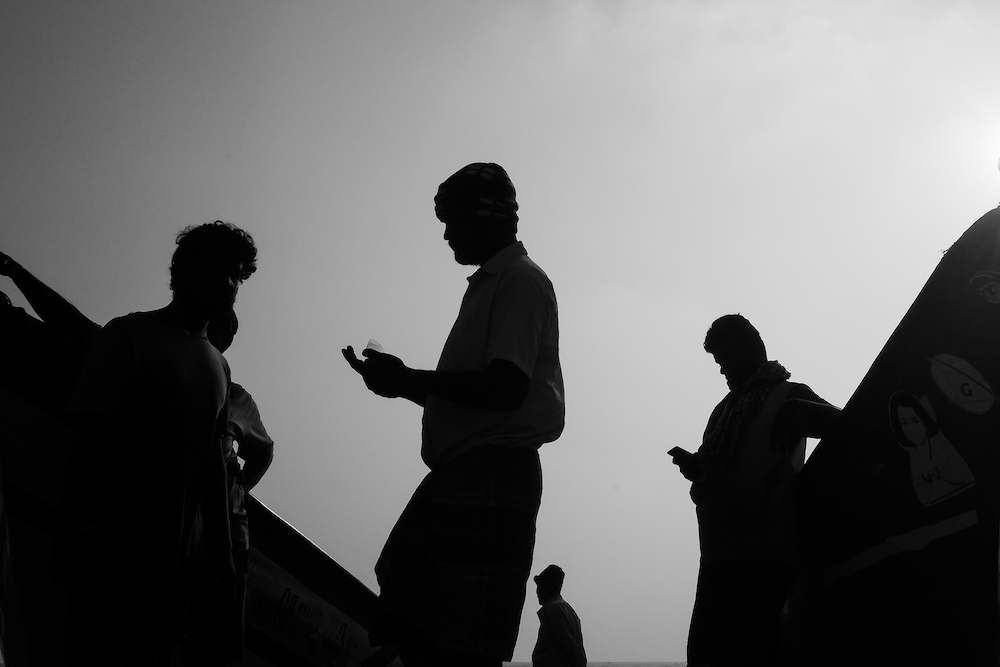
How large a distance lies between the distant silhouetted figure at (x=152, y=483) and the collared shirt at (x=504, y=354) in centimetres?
65

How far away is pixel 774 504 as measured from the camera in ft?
10.7

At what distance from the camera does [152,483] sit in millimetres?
2289

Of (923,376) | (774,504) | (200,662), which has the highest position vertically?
(923,376)

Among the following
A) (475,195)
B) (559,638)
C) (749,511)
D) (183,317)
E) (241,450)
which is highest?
(559,638)

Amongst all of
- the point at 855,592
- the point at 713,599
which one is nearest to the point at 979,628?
the point at 855,592

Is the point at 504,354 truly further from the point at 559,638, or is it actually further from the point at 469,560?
the point at 559,638

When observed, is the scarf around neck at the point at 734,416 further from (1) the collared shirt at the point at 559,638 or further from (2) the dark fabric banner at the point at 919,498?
(1) the collared shirt at the point at 559,638

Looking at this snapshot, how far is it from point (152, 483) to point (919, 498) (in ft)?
7.61

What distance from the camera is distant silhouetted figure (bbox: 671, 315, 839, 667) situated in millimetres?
3227

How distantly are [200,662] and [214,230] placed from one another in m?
1.36

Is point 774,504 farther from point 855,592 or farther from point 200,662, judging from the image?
point 200,662

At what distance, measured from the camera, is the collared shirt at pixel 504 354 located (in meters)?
2.24

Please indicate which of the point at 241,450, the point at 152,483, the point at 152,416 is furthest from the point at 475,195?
the point at 241,450

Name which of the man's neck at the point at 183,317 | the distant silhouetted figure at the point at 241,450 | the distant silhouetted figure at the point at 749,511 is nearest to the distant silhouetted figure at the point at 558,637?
the distant silhouetted figure at the point at 749,511
